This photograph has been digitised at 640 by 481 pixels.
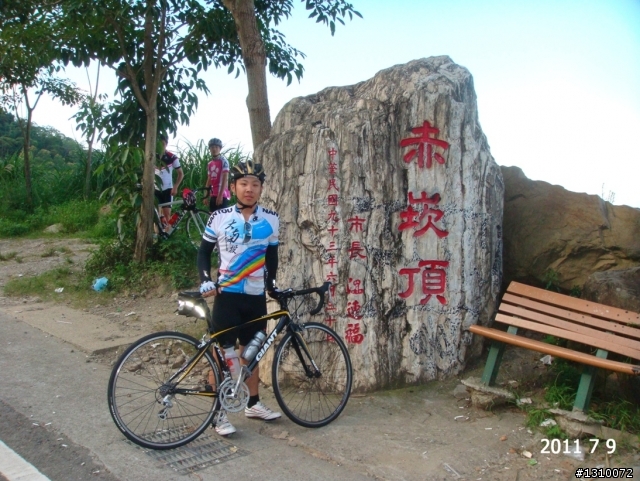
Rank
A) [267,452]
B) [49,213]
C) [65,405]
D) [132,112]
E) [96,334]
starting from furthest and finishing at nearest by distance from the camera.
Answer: [49,213]
[132,112]
[96,334]
[65,405]
[267,452]

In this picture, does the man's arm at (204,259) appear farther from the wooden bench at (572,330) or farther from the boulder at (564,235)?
the boulder at (564,235)

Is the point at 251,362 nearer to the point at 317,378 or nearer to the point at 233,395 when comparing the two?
Answer: the point at 233,395

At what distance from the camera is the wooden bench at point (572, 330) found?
427 cm

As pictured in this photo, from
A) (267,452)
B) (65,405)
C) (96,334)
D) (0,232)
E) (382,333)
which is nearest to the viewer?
(267,452)

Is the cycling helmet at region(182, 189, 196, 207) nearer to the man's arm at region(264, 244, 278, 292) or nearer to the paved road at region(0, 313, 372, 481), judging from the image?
the paved road at region(0, 313, 372, 481)

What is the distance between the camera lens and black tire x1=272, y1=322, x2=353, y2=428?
4.62 meters

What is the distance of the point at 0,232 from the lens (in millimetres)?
12219

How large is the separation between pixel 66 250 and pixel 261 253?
7063 millimetres

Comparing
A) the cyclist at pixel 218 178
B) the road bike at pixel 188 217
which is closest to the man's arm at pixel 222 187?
the cyclist at pixel 218 178

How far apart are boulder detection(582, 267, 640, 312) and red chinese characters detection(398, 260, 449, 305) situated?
3.67 ft

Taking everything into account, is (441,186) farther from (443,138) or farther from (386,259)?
(386,259)

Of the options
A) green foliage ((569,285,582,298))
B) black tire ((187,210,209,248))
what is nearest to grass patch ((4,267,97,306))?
black tire ((187,210,209,248))

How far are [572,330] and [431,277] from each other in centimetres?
117

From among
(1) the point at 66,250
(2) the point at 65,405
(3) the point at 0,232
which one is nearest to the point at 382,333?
(2) the point at 65,405
